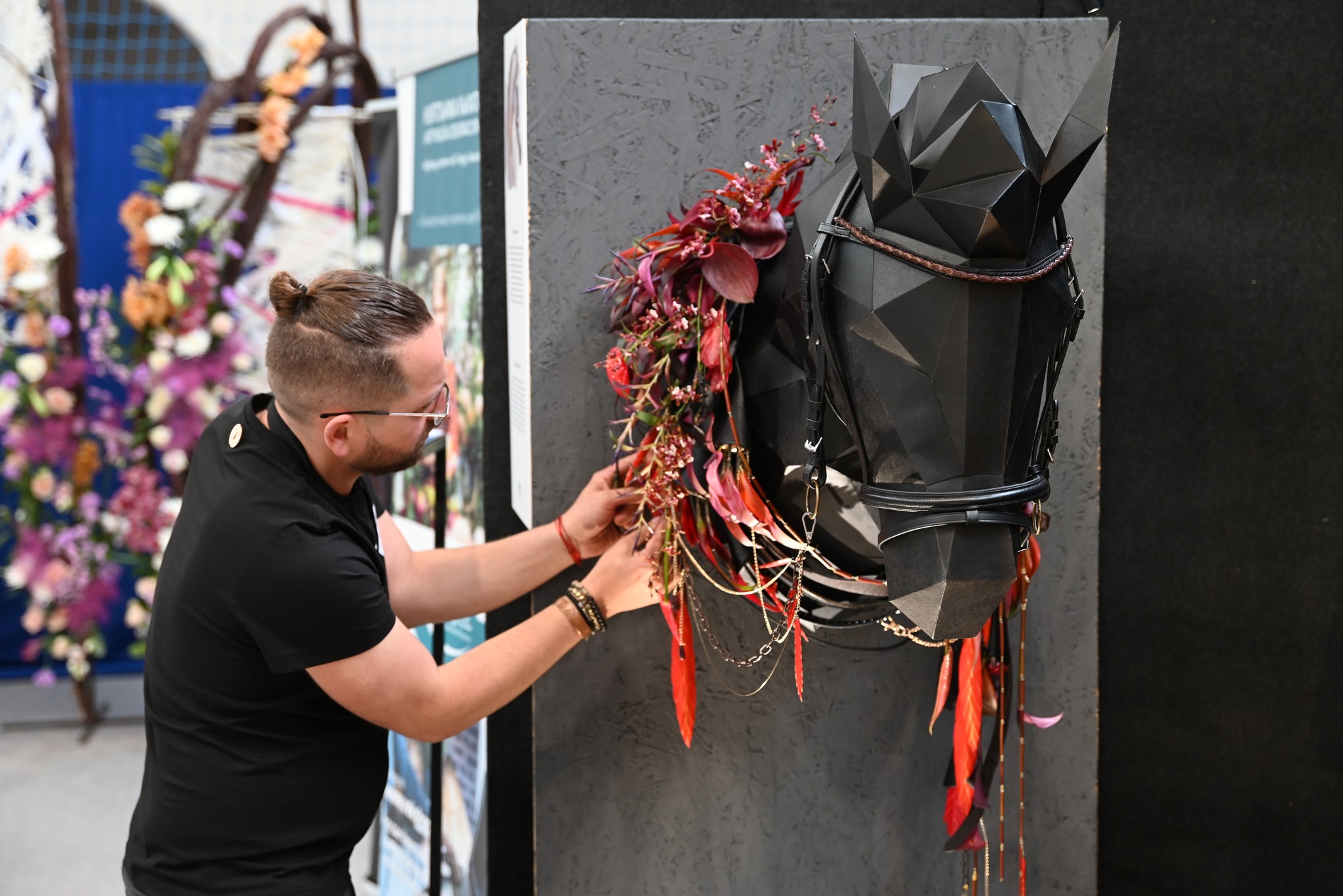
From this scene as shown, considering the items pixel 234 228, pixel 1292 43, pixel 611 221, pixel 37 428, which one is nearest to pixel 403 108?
pixel 611 221

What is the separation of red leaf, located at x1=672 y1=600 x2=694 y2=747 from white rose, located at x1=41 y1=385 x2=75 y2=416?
3.52 meters

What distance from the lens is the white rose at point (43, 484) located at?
377 centimetres

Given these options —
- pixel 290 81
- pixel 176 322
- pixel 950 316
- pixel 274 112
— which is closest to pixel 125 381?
pixel 176 322

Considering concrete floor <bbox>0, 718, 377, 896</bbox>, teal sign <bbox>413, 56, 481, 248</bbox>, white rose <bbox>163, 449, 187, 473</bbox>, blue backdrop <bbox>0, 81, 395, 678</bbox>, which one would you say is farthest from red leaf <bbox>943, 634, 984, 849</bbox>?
blue backdrop <bbox>0, 81, 395, 678</bbox>

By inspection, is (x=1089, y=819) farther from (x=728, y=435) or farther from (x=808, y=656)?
(x=728, y=435)

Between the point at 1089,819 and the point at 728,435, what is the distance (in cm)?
84

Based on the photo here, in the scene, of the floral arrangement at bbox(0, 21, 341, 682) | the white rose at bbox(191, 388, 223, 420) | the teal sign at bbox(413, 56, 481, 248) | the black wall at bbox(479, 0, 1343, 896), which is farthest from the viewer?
the white rose at bbox(191, 388, 223, 420)

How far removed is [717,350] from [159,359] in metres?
3.21

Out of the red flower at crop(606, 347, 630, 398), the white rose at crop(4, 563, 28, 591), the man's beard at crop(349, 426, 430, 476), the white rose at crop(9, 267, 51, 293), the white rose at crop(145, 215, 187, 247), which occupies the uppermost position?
the white rose at crop(145, 215, 187, 247)

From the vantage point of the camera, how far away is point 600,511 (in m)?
1.28

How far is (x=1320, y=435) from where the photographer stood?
1597 mm

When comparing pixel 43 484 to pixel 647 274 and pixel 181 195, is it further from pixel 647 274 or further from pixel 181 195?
pixel 647 274

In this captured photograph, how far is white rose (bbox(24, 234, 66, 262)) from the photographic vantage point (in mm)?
3557

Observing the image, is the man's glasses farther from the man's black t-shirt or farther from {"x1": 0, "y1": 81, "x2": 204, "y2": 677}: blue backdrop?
{"x1": 0, "y1": 81, "x2": 204, "y2": 677}: blue backdrop
